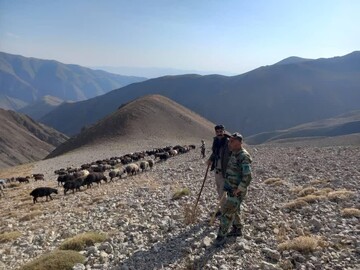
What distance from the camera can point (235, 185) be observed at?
10.5m

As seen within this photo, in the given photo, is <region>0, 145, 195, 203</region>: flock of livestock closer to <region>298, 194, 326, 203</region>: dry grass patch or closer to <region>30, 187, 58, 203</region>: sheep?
<region>30, 187, 58, 203</region>: sheep

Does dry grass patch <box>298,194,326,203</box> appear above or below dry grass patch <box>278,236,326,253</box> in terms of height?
below

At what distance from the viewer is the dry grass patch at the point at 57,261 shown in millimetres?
9175

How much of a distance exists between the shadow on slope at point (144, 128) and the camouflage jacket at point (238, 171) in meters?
82.9

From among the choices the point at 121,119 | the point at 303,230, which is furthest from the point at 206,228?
the point at 121,119

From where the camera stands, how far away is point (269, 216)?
12.6 m

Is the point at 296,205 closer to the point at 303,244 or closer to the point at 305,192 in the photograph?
the point at 305,192

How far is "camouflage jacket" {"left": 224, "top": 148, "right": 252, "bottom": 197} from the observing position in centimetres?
1002

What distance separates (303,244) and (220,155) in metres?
3.69

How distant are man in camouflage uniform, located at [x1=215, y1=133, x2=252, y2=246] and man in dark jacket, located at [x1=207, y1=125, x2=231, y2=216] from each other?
951 mm

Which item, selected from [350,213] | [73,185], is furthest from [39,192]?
[350,213]

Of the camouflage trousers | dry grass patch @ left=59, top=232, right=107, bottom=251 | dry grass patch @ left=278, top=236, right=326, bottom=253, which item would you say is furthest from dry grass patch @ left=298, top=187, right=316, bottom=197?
dry grass patch @ left=59, top=232, right=107, bottom=251

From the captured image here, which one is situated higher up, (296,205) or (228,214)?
(228,214)

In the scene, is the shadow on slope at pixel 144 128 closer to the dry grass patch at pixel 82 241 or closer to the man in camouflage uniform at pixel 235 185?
the dry grass patch at pixel 82 241
